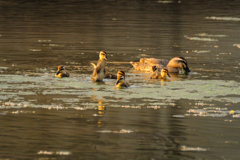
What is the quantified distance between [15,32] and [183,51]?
9.54m

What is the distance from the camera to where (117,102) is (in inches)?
499

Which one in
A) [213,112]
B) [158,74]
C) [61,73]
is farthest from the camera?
[158,74]

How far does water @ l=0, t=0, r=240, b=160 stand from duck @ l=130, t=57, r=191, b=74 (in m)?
0.35

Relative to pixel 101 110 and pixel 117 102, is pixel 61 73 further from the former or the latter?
pixel 101 110

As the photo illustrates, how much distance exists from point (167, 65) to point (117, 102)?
5763 mm

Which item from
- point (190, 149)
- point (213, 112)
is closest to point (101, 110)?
point (213, 112)

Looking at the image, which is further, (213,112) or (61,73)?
(61,73)

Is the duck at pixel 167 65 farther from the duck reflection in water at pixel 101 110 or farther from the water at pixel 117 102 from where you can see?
the duck reflection in water at pixel 101 110

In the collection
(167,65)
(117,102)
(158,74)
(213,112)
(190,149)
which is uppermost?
(167,65)

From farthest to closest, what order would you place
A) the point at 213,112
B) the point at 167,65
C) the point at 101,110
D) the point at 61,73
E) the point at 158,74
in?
the point at 167,65 → the point at 158,74 → the point at 61,73 → the point at 101,110 → the point at 213,112

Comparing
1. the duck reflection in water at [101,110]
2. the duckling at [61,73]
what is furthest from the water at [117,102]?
the duckling at [61,73]

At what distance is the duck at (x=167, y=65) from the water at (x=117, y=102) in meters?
0.35

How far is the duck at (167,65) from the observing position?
17.4 meters

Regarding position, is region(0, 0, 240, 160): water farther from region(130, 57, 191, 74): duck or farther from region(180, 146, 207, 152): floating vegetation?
region(130, 57, 191, 74): duck
